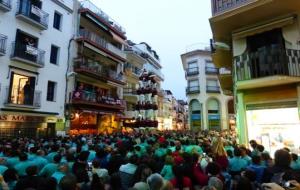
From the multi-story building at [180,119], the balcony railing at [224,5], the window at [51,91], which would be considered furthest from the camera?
the multi-story building at [180,119]

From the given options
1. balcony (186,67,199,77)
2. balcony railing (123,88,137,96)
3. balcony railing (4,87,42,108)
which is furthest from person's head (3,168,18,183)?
balcony (186,67,199,77)

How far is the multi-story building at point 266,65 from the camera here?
11.3 m

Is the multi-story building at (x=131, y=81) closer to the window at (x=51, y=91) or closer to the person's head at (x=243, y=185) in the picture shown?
the window at (x=51, y=91)

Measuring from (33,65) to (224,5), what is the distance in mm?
14692

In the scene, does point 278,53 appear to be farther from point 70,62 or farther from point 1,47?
point 70,62

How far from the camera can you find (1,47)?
17.9 meters

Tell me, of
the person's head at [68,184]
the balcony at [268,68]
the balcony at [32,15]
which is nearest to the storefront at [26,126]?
the balcony at [32,15]

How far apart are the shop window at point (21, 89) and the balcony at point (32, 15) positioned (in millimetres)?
4128

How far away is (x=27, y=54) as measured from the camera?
19891mm

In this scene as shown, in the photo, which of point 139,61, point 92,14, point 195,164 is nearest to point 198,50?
point 139,61

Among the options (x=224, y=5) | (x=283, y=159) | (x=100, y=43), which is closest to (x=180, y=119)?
(x=100, y=43)

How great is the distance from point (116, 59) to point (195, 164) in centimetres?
2690

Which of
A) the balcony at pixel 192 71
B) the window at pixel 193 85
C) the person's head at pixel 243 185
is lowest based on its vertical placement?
the person's head at pixel 243 185

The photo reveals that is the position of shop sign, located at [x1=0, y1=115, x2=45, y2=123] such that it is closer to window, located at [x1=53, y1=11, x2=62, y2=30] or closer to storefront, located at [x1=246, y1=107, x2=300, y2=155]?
window, located at [x1=53, y1=11, x2=62, y2=30]
